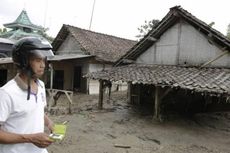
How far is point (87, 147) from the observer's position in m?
7.38

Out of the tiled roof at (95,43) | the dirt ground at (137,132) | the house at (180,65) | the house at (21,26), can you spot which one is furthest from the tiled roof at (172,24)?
the house at (21,26)

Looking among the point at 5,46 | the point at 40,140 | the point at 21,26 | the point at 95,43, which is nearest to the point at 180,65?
the point at 40,140

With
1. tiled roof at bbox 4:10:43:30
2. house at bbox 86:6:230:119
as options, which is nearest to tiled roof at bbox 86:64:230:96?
house at bbox 86:6:230:119

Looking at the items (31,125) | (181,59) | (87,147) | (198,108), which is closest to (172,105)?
(198,108)

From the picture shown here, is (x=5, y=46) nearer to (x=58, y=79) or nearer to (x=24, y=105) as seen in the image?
(x=58, y=79)

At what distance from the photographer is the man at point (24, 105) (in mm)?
1819

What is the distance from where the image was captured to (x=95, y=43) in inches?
829

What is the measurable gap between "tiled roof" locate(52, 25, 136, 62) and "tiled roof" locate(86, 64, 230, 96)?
273 inches

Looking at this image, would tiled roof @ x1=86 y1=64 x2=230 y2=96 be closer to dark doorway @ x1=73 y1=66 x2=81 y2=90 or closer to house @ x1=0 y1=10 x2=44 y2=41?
dark doorway @ x1=73 y1=66 x2=81 y2=90

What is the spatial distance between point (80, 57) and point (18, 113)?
54.5 ft

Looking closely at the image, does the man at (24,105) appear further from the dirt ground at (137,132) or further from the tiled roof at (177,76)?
the tiled roof at (177,76)

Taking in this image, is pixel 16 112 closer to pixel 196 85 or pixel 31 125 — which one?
pixel 31 125

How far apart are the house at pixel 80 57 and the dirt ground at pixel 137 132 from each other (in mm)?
6473

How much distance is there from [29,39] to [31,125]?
687mm
